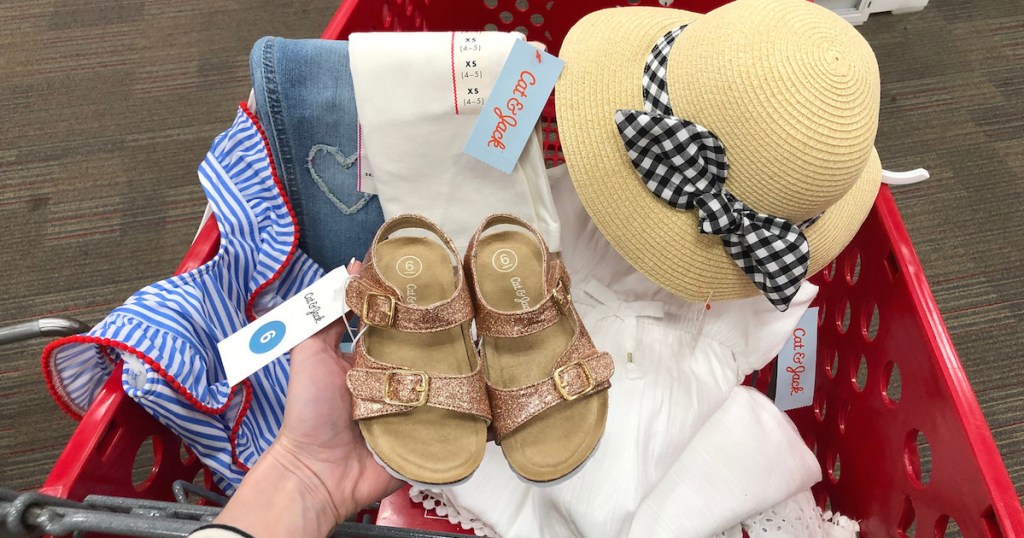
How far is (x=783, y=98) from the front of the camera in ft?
1.87

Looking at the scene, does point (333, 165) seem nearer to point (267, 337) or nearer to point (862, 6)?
point (267, 337)

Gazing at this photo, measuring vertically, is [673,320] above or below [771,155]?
below

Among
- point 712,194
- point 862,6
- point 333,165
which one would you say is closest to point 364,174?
point 333,165

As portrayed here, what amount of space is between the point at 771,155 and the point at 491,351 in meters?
0.35

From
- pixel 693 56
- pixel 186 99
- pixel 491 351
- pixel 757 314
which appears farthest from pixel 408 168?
pixel 186 99

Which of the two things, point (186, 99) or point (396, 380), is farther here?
point (186, 99)

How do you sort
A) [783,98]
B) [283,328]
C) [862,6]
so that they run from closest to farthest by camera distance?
[783,98], [283,328], [862,6]

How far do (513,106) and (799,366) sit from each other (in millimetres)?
526

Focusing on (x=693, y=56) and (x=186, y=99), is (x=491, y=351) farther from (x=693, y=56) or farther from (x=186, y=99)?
(x=186, y=99)

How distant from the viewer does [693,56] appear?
2.02 feet

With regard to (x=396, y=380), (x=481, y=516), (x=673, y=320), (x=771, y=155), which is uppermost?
(x=771, y=155)

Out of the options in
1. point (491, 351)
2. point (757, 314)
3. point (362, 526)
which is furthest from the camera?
point (757, 314)

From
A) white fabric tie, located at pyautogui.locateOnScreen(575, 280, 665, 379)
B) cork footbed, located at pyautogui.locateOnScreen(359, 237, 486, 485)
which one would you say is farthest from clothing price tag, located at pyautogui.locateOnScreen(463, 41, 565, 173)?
white fabric tie, located at pyautogui.locateOnScreen(575, 280, 665, 379)

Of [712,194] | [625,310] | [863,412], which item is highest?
[712,194]
